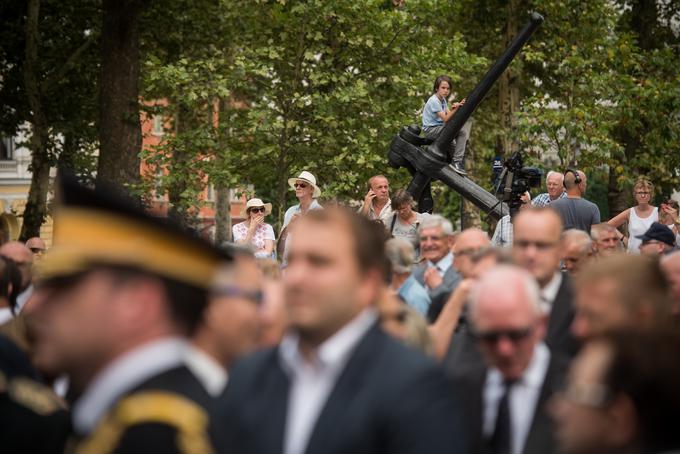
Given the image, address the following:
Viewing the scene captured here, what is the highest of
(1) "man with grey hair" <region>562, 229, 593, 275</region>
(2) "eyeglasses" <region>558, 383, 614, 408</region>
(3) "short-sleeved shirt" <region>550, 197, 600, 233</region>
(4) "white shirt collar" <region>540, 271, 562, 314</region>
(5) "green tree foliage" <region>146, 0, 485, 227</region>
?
(5) "green tree foliage" <region>146, 0, 485, 227</region>

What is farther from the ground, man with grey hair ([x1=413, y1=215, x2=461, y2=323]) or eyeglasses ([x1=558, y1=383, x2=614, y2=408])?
man with grey hair ([x1=413, y1=215, x2=461, y2=323])

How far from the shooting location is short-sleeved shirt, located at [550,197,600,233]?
43.1 ft

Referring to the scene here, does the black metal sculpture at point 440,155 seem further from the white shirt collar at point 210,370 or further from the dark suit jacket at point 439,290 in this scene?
the white shirt collar at point 210,370

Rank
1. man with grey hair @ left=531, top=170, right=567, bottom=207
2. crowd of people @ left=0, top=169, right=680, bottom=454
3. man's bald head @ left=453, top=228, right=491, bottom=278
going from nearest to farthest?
1. crowd of people @ left=0, top=169, right=680, bottom=454
2. man's bald head @ left=453, top=228, right=491, bottom=278
3. man with grey hair @ left=531, top=170, right=567, bottom=207

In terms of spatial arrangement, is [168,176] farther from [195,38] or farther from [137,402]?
[137,402]

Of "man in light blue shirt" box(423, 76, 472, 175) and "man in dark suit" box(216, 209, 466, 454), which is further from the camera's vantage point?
"man in light blue shirt" box(423, 76, 472, 175)

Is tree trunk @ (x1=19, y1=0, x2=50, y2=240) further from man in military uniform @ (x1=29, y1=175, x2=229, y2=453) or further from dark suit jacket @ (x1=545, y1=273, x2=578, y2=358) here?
man in military uniform @ (x1=29, y1=175, x2=229, y2=453)

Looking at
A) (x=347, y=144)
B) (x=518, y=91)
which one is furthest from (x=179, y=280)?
(x=518, y=91)

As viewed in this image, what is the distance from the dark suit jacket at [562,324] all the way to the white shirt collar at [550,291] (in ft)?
0.08

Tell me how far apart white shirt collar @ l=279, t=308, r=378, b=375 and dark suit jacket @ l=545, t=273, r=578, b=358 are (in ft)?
6.28

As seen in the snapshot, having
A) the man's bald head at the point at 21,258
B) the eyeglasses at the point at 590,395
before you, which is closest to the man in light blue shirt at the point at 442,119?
Answer: the man's bald head at the point at 21,258

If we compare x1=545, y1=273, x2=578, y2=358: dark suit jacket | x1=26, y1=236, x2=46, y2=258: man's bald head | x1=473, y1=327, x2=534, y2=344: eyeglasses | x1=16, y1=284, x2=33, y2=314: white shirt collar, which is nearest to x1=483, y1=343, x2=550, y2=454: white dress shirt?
x1=473, y1=327, x2=534, y2=344: eyeglasses

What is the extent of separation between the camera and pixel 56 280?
329cm

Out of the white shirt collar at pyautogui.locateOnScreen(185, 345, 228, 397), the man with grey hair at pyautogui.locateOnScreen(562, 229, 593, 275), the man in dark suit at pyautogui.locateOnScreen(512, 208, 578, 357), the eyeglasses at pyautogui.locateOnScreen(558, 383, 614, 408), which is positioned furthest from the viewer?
the man with grey hair at pyautogui.locateOnScreen(562, 229, 593, 275)
